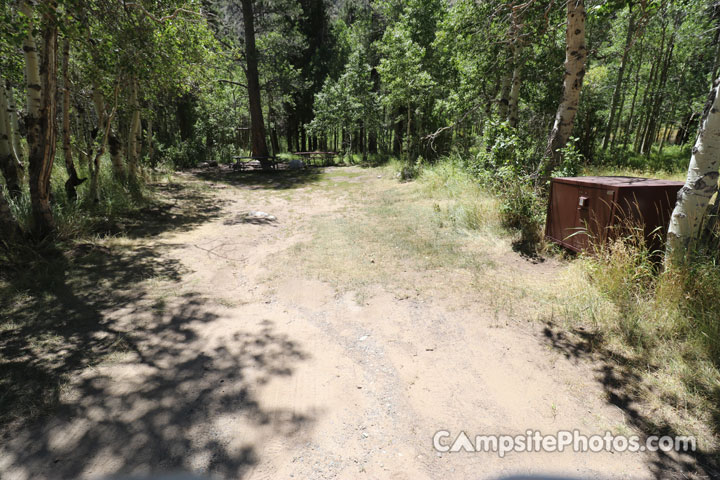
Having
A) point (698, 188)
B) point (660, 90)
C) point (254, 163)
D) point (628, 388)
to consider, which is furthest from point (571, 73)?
point (660, 90)

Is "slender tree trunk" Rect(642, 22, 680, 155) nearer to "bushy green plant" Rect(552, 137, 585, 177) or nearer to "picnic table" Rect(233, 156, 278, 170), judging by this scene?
"bushy green plant" Rect(552, 137, 585, 177)

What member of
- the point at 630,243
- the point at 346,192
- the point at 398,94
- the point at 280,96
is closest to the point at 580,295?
the point at 630,243

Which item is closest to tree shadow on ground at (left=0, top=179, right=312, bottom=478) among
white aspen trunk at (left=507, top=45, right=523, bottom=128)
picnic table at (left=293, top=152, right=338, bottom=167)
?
white aspen trunk at (left=507, top=45, right=523, bottom=128)

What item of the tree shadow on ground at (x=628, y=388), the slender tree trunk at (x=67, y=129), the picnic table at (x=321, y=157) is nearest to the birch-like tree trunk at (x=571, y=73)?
the tree shadow on ground at (x=628, y=388)

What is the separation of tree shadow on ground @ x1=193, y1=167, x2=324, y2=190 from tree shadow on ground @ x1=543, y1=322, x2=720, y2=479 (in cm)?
1130

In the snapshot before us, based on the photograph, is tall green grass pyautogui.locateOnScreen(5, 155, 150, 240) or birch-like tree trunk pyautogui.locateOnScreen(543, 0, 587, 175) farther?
birch-like tree trunk pyautogui.locateOnScreen(543, 0, 587, 175)

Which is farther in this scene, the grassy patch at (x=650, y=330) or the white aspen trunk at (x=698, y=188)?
the white aspen trunk at (x=698, y=188)

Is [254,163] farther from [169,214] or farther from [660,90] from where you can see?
[660,90]

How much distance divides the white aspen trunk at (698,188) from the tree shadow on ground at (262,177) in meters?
11.5

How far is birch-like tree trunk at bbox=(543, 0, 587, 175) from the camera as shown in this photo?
5980 millimetres

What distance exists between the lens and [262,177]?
1587cm

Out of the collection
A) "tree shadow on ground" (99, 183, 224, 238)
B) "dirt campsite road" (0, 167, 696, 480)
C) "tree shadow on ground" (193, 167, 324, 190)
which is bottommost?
"dirt campsite road" (0, 167, 696, 480)

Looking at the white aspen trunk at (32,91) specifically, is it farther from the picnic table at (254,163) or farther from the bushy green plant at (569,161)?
the picnic table at (254,163)

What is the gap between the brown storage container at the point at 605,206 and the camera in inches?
164
